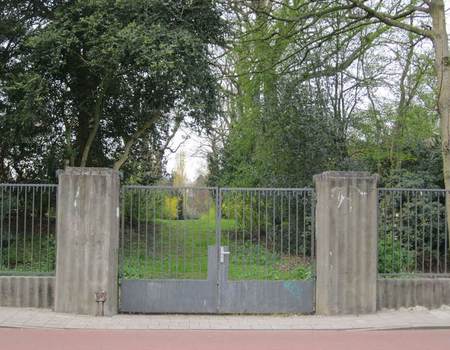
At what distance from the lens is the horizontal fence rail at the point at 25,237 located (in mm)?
8312

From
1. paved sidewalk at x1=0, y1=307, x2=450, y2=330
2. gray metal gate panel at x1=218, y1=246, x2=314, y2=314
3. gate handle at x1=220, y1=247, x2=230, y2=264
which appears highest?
gate handle at x1=220, y1=247, x2=230, y2=264

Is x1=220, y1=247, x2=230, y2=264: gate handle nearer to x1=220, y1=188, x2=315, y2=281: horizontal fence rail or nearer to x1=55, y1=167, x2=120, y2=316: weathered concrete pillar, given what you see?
x1=220, y1=188, x2=315, y2=281: horizontal fence rail

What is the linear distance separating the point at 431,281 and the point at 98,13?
1026 centimetres

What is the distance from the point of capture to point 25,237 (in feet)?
29.8

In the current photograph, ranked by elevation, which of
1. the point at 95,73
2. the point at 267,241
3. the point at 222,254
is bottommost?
the point at 267,241

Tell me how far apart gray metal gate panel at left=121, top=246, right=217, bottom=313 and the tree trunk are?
5.45 m

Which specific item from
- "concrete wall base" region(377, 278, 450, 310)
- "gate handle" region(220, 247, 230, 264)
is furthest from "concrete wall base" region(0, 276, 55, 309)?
"concrete wall base" region(377, 278, 450, 310)

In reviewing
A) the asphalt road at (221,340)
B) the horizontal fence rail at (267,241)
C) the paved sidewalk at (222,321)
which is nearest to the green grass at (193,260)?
the horizontal fence rail at (267,241)

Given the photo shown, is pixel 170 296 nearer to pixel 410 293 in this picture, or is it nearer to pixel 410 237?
pixel 410 293

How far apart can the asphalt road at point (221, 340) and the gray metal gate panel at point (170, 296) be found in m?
1.02

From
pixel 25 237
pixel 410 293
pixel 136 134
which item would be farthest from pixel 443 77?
pixel 25 237

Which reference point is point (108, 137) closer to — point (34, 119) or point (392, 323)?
point (34, 119)

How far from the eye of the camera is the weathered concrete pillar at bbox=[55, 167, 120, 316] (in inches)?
319

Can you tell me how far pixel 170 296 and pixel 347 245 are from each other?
324cm
